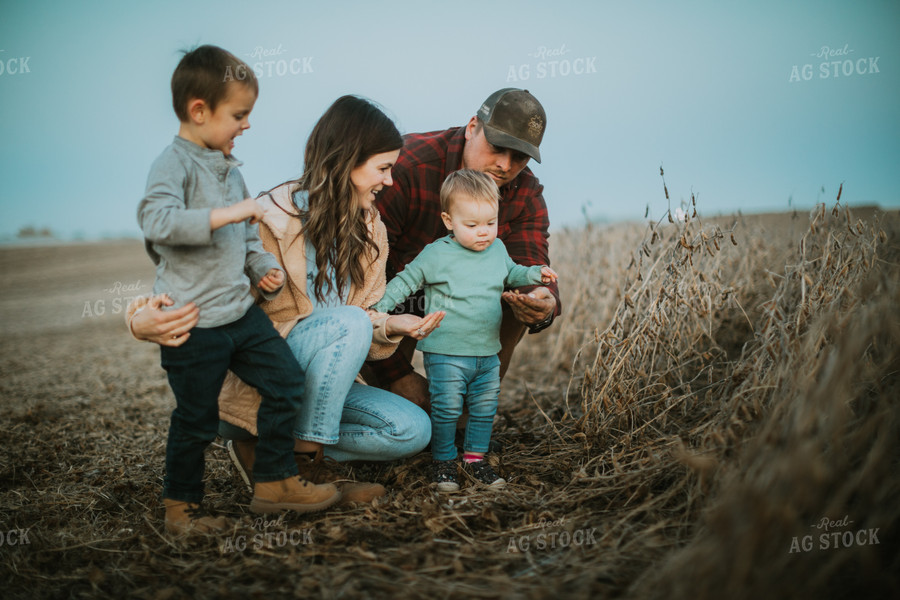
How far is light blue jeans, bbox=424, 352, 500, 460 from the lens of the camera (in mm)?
2564

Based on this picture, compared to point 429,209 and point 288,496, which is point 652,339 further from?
point 288,496

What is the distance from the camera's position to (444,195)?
2562 mm

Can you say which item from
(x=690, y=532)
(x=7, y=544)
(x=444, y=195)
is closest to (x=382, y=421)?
(x=444, y=195)

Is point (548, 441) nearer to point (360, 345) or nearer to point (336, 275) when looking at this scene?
point (360, 345)

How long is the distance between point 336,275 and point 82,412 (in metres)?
2.64

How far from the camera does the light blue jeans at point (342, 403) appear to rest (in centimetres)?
236

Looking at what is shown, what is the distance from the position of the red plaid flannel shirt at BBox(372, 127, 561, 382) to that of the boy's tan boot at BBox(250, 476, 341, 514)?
915 mm

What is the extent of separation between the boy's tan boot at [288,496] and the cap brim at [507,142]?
5.63 ft
